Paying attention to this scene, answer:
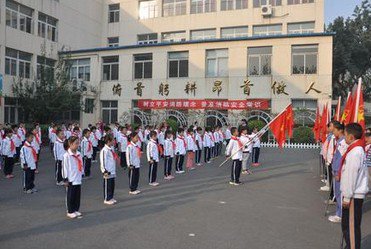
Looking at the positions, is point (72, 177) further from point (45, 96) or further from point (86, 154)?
point (45, 96)

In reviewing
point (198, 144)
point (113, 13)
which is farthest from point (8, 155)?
point (113, 13)

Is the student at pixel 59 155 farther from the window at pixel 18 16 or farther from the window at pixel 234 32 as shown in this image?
the window at pixel 234 32

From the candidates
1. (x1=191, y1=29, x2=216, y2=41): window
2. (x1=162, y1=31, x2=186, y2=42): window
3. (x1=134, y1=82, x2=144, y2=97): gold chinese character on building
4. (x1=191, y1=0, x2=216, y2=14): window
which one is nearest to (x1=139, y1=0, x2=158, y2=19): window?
(x1=162, y1=31, x2=186, y2=42): window

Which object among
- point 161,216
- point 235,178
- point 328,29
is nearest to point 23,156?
point 161,216

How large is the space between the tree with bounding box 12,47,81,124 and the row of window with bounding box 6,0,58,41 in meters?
3.81

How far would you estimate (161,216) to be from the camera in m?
7.40

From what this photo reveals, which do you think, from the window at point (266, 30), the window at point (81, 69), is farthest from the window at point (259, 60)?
the window at point (81, 69)

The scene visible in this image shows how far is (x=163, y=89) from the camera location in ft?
93.1

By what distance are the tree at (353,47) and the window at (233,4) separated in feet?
26.5

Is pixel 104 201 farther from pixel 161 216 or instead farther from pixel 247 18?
pixel 247 18

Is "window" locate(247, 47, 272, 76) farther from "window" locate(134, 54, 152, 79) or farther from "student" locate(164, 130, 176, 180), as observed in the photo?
"student" locate(164, 130, 176, 180)

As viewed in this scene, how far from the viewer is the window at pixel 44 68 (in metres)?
25.2

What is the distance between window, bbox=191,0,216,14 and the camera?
33.6m

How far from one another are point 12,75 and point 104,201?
20840mm
